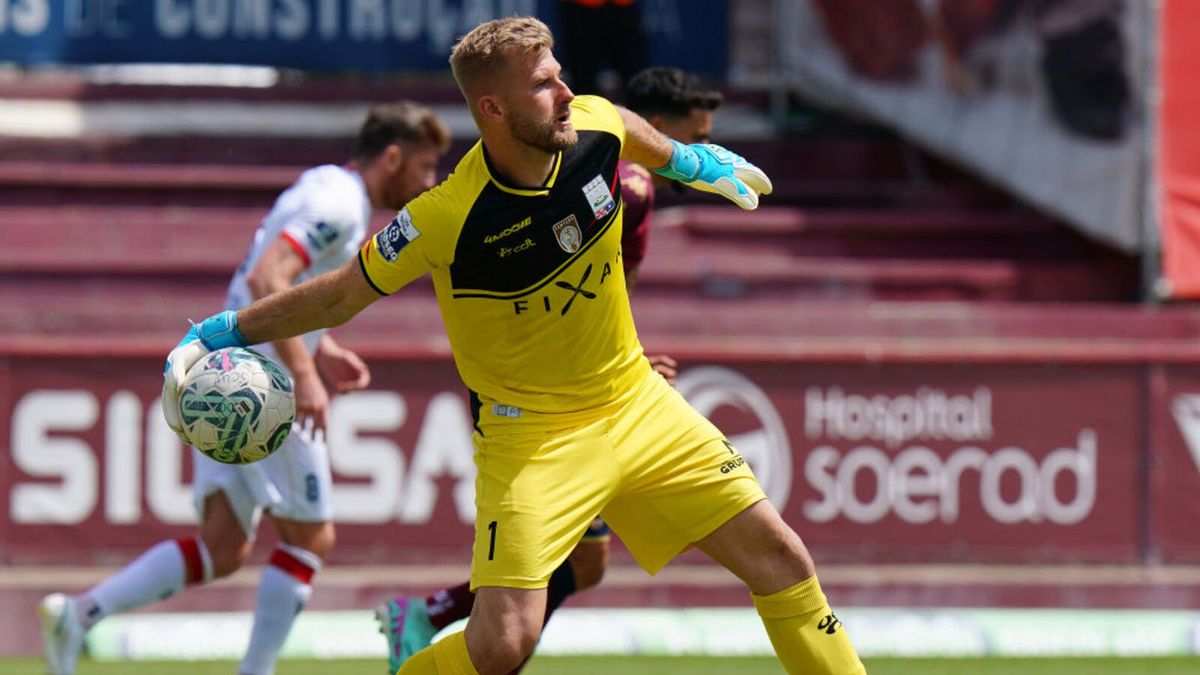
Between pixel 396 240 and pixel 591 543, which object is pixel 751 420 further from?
pixel 396 240

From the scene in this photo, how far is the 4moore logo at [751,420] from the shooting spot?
9258mm

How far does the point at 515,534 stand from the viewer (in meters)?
4.89

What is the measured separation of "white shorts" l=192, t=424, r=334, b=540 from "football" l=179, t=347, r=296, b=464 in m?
1.44

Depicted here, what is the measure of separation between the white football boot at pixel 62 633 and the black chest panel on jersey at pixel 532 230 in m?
2.56

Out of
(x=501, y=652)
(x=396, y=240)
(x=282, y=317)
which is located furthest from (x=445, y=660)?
(x=396, y=240)

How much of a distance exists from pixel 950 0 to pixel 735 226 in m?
2.36

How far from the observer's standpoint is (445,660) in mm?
4926

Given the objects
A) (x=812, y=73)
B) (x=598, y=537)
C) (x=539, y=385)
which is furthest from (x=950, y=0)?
(x=539, y=385)

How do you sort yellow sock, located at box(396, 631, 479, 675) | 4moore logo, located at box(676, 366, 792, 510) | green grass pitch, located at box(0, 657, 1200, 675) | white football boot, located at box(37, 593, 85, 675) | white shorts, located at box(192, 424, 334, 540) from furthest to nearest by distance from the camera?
4moore logo, located at box(676, 366, 792, 510), green grass pitch, located at box(0, 657, 1200, 675), white football boot, located at box(37, 593, 85, 675), white shorts, located at box(192, 424, 334, 540), yellow sock, located at box(396, 631, 479, 675)

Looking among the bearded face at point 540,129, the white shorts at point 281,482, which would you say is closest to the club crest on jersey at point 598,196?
the bearded face at point 540,129

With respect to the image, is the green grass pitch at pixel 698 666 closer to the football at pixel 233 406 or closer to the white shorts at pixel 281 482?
the white shorts at pixel 281 482

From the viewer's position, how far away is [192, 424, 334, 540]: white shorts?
653cm

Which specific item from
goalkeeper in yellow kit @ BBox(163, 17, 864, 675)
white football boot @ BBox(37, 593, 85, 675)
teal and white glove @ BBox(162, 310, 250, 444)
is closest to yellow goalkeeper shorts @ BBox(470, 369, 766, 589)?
goalkeeper in yellow kit @ BBox(163, 17, 864, 675)

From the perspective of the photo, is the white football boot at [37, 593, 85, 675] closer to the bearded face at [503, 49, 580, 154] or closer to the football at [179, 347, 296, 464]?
the football at [179, 347, 296, 464]
